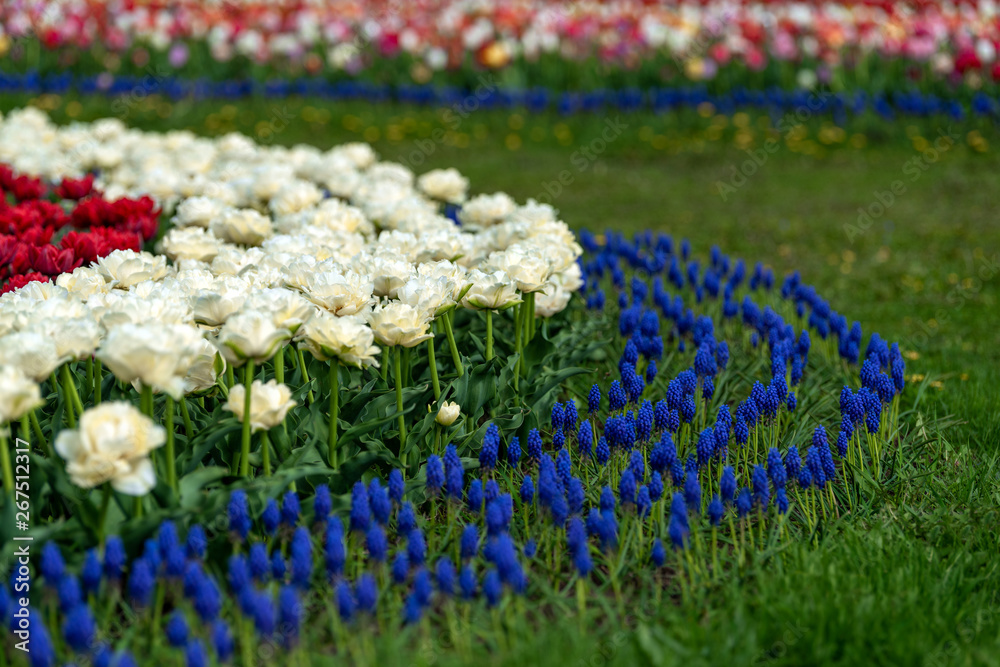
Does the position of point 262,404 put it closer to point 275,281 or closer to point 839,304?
point 275,281

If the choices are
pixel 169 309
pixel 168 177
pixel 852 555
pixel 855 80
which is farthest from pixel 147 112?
pixel 852 555

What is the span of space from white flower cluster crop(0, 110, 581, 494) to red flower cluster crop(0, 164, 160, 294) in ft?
0.62

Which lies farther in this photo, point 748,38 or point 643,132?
point 748,38

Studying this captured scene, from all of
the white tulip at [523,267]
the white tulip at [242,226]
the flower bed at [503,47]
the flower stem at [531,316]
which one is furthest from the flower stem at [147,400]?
the flower bed at [503,47]

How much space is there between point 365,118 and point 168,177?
577 centimetres

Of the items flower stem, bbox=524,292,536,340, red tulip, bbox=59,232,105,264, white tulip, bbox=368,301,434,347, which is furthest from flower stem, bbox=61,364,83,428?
flower stem, bbox=524,292,536,340

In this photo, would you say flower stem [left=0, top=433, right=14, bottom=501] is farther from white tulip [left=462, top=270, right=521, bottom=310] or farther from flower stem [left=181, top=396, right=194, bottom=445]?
white tulip [left=462, top=270, right=521, bottom=310]

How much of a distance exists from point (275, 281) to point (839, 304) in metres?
3.62

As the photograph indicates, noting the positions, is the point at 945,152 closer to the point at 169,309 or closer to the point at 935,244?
the point at 935,244

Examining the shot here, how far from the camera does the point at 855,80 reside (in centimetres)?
1080

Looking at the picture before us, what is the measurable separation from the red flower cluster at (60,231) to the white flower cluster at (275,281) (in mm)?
190

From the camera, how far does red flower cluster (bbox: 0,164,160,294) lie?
139 inches

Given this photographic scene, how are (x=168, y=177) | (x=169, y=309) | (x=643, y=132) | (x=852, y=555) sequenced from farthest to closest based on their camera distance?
(x=643, y=132), (x=168, y=177), (x=852, y=555), (x=169, y=309)

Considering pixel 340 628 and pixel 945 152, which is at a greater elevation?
pixel 945 152
